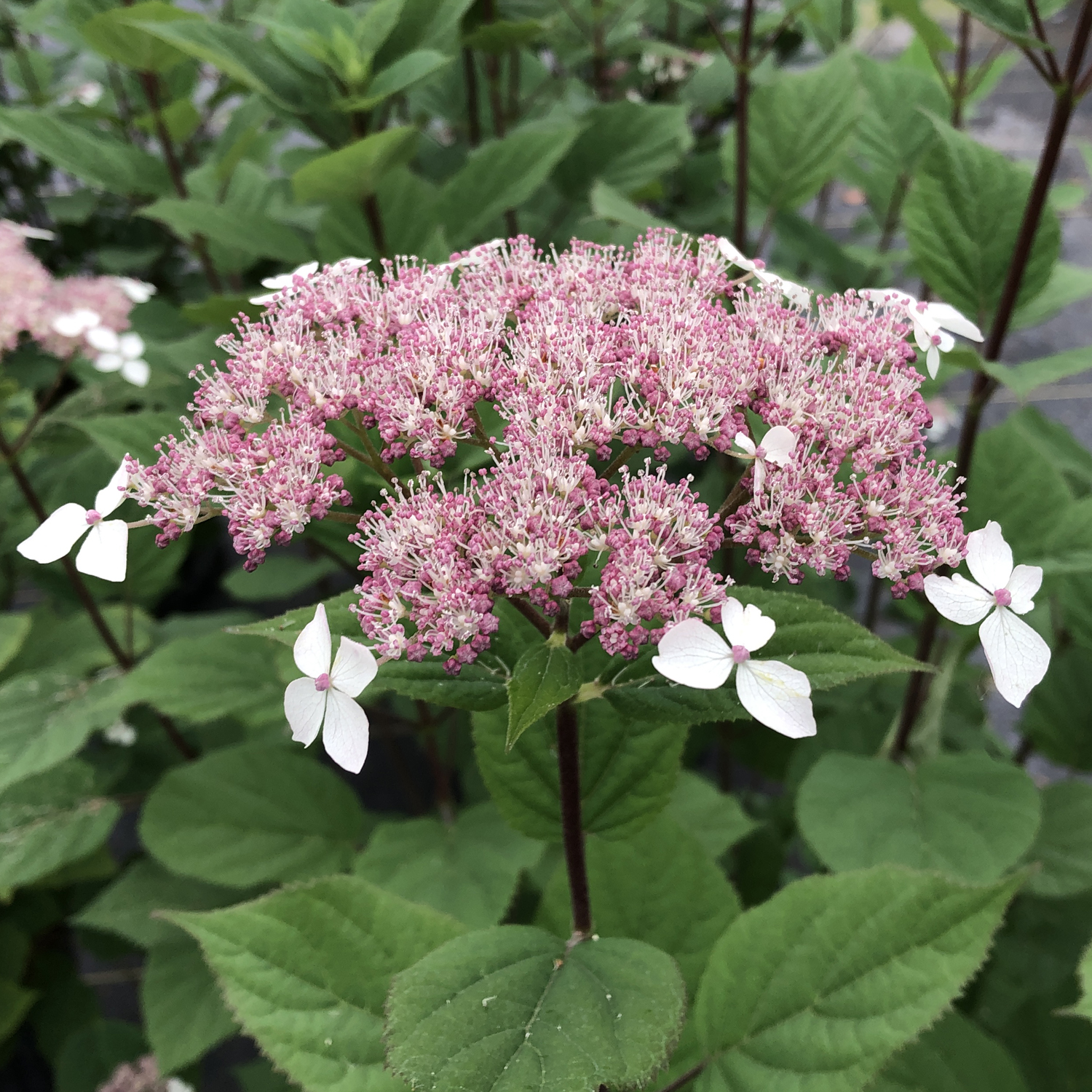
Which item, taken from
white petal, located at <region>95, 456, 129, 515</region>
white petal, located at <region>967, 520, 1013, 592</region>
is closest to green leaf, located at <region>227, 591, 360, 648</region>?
white petal, located at <region>95, 456, 129, 515</region>

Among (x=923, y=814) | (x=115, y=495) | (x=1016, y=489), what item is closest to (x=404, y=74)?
(x=115, y=495)

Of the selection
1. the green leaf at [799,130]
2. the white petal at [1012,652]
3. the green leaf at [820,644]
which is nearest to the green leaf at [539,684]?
the green leaf at [820,644]

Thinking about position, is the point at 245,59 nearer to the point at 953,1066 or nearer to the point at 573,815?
the point at 573,815

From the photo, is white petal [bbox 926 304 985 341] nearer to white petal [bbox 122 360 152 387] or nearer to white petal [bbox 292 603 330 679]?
white petal [bbox 292 603 330 679]

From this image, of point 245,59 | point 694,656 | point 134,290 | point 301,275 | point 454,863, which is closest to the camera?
point 694,656

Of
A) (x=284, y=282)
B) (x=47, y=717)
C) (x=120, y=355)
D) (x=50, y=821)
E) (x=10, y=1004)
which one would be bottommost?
(x=10, y=1004)

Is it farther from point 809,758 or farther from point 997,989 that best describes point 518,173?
point 997,989
